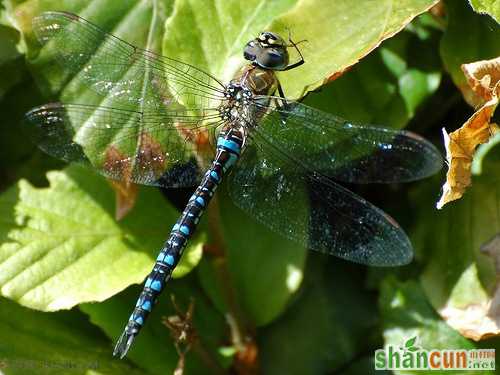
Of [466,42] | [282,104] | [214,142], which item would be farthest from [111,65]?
[466,42]

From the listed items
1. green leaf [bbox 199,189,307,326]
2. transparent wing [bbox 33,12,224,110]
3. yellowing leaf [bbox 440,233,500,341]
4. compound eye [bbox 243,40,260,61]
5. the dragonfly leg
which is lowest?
yellowing leaf [bbox 440,233,500,341]

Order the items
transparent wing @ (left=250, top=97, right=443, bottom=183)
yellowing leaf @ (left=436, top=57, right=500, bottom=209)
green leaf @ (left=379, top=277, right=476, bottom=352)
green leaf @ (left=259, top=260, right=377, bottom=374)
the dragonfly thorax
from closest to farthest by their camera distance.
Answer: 1. yellowing leaf @ (left=436, top=57, right=500, bottom=209)
2. transparent wing @ (left=250, top=97, right=443, bottom=183)
3. green leaf @ (left=379, top=277, right=476, bottom=352)
4. the dragonfly thorax
5. green leaf @ (left=259, top=260, right=377, bottom=374)

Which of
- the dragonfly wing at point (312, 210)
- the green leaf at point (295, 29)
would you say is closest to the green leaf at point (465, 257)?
the dragonfly wing at point (312, 210)

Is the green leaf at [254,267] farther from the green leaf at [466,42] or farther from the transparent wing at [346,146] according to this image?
the green leaf at [466,42]

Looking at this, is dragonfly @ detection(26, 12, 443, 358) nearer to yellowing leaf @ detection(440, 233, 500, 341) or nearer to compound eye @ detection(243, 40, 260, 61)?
compound eye @ detection(243, 40, 260, 61)

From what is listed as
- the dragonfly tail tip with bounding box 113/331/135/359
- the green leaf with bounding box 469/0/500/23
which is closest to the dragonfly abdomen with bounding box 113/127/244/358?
the dragonfly tail tip with bounding box 113/331/135/359

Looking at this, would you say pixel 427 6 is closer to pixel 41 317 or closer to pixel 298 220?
pixel 298 220

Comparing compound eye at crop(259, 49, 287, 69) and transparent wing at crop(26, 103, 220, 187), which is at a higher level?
compound eye at crop(259, 49, 287, 69)
